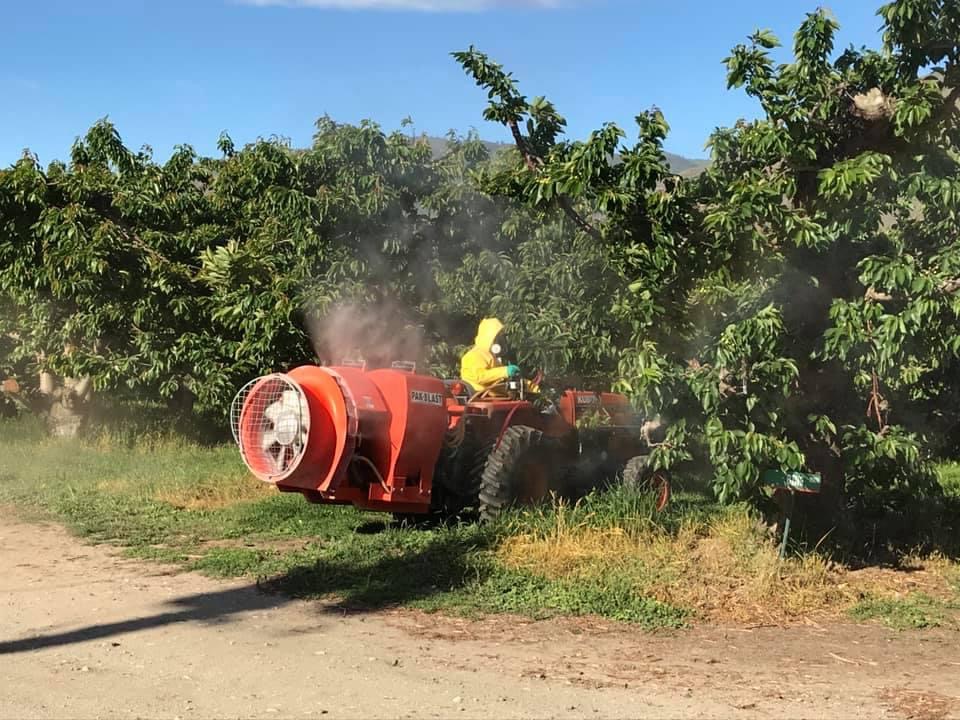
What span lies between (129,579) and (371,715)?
3.54 metres

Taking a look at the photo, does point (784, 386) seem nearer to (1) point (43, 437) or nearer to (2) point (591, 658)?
(2) point (591, 658)

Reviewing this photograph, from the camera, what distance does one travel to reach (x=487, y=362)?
32.4 feet

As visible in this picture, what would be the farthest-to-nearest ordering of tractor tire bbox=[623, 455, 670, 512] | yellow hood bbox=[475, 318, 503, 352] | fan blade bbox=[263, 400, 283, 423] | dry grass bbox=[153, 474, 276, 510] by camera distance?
dry grass bbox=[153, 474, 276, 510] → tractor tire bbox=[623, 455, 670, 512] → yellow hood bbox=[475, 318, 503, 352] → fan blade bbox=[263, 400, 283, 423]

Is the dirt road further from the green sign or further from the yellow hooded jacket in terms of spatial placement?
the yellow hooded jacket

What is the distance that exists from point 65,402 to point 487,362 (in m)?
9.42

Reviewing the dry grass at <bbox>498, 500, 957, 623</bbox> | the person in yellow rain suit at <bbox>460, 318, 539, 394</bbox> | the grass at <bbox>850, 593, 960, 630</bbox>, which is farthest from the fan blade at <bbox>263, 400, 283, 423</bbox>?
the grass at <bbox>850, 593, 960, 630</bbox>

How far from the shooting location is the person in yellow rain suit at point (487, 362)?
972 cm

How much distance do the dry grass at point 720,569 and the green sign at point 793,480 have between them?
2.06ft

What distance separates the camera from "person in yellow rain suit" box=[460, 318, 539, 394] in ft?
31.9

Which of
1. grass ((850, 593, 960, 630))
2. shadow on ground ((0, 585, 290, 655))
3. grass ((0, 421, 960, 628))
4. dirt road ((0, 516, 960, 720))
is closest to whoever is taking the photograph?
dirt road ((0, 516, 960, 720))

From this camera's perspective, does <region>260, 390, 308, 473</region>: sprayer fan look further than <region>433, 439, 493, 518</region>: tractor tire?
No

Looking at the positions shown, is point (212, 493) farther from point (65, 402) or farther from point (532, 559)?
point (65, 402)

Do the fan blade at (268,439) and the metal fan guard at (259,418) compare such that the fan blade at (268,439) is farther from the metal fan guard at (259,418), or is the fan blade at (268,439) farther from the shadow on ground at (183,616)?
the shadow on ground at (183,616)

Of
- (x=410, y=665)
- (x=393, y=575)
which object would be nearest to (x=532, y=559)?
(x=393, y=575)
